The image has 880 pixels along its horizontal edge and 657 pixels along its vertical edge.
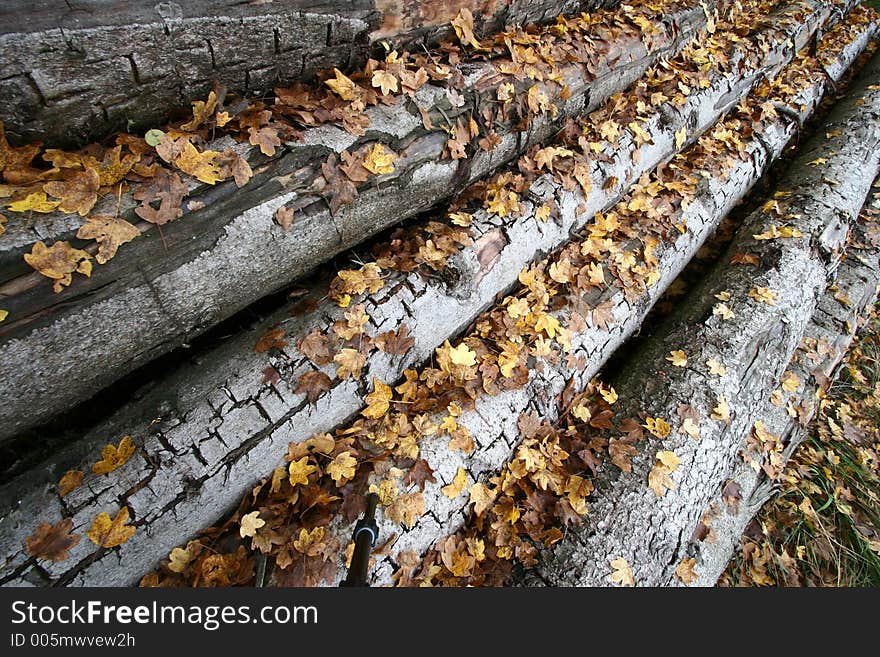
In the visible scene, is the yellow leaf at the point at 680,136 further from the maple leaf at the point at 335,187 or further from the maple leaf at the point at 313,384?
the maple leaf at the point at 313,384

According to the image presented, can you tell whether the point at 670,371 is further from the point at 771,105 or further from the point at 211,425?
the point at 771,105

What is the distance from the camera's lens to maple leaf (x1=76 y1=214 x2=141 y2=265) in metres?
1.50

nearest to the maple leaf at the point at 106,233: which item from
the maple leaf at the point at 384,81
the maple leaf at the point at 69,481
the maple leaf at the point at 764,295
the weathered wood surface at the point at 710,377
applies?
the maple leaf at the point at 69,481

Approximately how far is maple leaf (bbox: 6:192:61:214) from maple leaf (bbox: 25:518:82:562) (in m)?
0.97

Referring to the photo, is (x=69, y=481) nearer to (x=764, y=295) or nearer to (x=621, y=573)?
(x=621, y=573)

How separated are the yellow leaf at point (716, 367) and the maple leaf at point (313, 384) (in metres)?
2.04

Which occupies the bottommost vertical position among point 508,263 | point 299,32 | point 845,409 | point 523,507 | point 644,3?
point 845,409

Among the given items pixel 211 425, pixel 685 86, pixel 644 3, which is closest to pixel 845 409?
pixel 685 86

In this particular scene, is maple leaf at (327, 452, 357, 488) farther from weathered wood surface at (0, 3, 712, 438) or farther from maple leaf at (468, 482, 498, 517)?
weathered wood surface at (0, 3, 712, 438)

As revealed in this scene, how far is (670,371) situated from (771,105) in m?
3.63

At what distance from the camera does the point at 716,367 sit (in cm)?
265

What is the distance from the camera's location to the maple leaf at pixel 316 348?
2.00 meters

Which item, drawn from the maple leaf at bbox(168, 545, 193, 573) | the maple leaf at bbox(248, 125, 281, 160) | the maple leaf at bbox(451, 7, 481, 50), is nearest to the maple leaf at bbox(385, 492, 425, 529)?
the maple leaf at bbox(168, 545, 193, 573)

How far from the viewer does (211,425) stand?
178 cm
